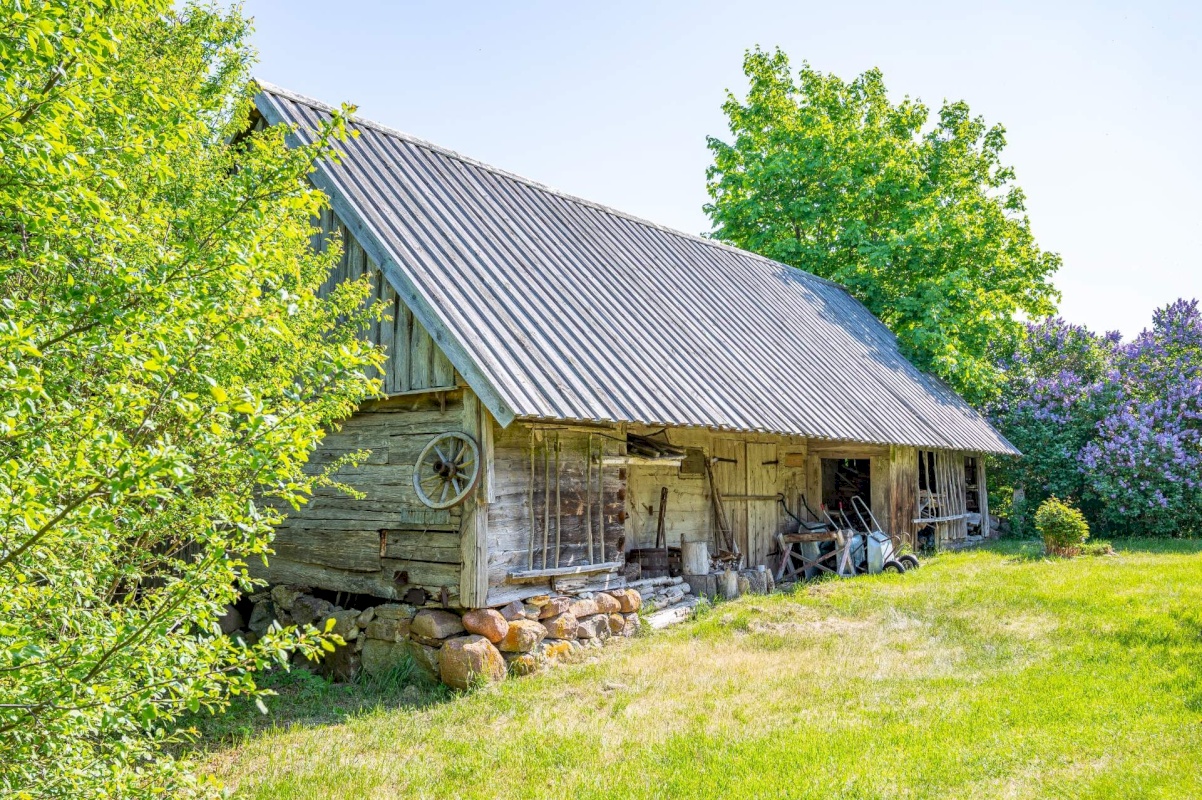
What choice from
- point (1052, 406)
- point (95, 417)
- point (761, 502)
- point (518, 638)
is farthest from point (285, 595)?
point (1052, 406)

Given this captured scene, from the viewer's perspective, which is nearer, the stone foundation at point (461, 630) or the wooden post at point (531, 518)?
the stone foundation at point (461, 630)

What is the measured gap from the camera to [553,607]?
8.63m

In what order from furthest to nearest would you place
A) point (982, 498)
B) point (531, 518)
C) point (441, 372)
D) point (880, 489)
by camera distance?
point (982, 498) < point (880, 489) < point (531, 518) < point (441, 372)

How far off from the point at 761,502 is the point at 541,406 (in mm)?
6372

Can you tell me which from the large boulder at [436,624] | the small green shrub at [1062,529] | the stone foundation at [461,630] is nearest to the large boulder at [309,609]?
the stone foundation at [461,630]

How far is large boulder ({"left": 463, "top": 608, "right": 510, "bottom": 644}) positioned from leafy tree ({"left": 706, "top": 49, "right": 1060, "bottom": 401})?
15708mm

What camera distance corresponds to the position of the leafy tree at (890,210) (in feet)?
72.0

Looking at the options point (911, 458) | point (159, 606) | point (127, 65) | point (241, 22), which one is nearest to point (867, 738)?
point (159, 606)

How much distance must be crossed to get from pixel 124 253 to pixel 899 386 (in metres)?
15.5

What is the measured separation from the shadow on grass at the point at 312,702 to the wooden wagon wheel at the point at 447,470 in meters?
1.64

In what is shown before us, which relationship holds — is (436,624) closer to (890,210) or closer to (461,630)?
(461,630)

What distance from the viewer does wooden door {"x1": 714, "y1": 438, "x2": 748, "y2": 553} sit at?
487 inches

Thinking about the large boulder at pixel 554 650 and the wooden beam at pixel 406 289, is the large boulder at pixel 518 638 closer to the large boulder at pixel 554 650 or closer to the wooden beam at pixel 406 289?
the large boulder at pixel 554 650

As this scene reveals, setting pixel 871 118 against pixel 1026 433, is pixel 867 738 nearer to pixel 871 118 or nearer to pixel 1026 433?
pixel 1026 433
